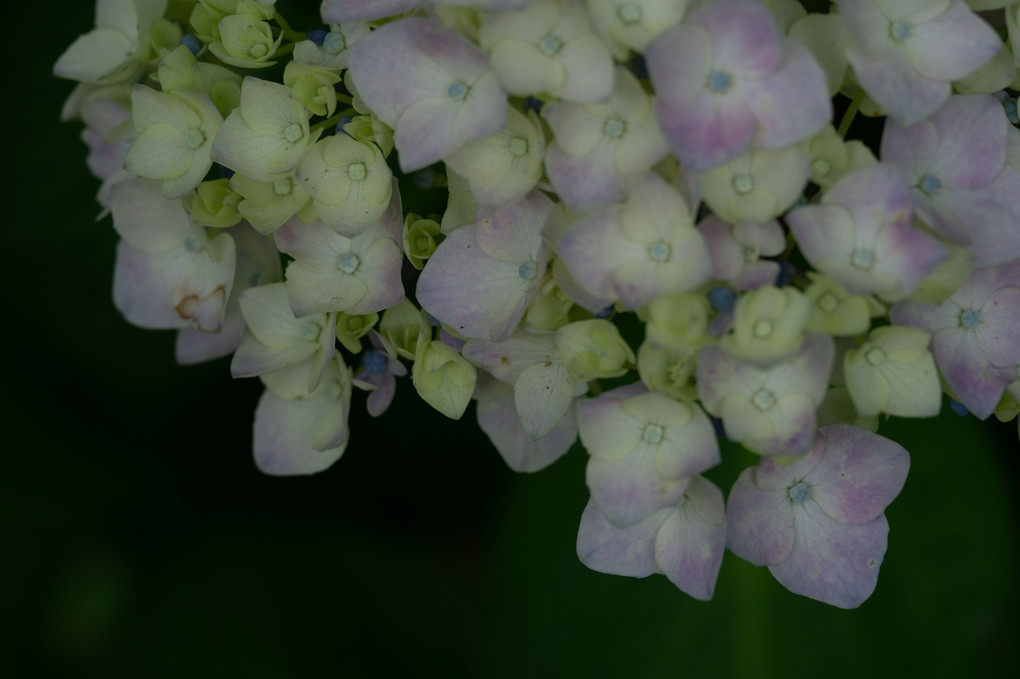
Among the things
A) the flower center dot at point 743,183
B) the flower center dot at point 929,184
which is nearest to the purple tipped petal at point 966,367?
the flower center dot at point 929,184

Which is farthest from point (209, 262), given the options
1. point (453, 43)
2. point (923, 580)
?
point (923, 580)

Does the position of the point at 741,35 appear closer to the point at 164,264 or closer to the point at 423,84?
the point at 423,84

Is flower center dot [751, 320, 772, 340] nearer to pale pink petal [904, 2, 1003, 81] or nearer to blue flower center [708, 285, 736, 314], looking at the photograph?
blue flower center [708, 285, 736, 314]

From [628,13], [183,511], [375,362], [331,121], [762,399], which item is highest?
[628,13]

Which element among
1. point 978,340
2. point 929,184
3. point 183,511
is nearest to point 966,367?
point 978,340

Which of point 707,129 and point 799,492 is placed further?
point 799,492

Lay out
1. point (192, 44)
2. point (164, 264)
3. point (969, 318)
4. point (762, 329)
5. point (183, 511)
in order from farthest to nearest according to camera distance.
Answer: point (183, 511)
point (164, 264)
point (192, 44)
point (969, 318)
point (762, 329)

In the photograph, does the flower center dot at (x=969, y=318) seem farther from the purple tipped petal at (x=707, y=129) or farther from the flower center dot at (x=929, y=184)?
the purple tipped petal at (x=707, y=129)
